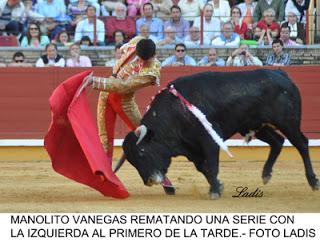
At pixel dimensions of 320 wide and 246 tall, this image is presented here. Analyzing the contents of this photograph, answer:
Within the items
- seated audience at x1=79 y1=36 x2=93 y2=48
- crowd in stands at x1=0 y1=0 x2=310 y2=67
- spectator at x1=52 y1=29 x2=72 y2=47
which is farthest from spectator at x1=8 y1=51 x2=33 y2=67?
seated audience at x1=79 y1=36 x2=93 y2=48

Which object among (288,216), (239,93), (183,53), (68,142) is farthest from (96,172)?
(183,53)

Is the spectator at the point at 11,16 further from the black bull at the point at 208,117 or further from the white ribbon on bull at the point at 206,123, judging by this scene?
the white ribbon on bull at the point at 206,123

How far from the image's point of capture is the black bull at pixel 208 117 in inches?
314

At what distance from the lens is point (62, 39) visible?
12.9 m

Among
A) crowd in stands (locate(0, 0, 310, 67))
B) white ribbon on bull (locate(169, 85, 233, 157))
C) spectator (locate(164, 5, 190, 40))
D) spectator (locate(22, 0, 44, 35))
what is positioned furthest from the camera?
spectator (locate(22, 0, 44, 35))

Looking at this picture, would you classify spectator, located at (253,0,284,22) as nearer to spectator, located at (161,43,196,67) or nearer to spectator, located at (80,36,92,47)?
spectator, located at (161,43,196,67)

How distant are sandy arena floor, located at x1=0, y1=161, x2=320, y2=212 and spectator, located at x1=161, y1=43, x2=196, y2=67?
157 centimetres

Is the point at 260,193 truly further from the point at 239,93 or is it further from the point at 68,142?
the point at 68,142

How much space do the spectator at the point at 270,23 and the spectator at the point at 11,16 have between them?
296 centimetres

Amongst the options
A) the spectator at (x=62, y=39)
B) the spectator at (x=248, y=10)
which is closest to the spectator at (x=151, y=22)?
the spectator at (x=62, y=39)

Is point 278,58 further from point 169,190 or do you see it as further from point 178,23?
point 169,190

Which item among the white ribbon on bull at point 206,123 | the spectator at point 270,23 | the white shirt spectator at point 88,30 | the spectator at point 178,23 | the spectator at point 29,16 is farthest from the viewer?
the spectator at point 29,16

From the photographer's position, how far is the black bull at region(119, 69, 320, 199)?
7969mm

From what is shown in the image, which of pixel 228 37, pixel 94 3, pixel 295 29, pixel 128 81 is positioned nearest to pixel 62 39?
pixel 94 3
